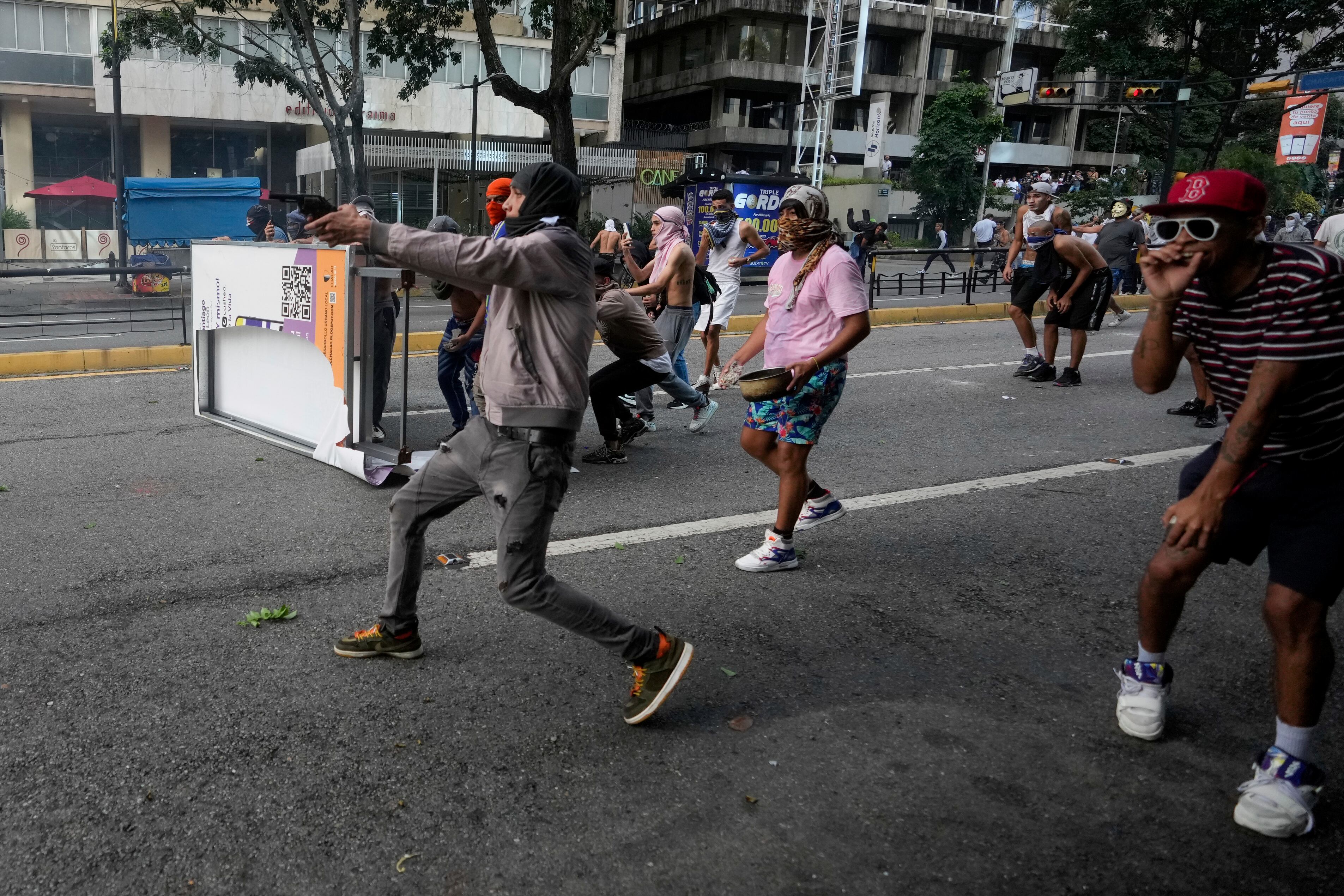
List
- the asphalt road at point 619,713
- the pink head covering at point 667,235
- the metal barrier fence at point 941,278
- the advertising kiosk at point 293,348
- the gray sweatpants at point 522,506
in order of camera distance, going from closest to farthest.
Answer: the asphalt road at point 619,713 < the gray sweatpants at point 522,506 < the advertising kiosk at point 293,348 < the pink head covering at point 667,235 < the metal barrier fence at point 941,278

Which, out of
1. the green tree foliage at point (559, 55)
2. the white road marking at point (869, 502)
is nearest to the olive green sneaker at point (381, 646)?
the white road marking at point (869, 502)

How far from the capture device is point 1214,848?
2.78 metres

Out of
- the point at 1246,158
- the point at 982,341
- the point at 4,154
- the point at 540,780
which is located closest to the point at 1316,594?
the point at 540,780

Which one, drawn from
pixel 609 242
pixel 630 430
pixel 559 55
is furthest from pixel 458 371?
pixel 559 55

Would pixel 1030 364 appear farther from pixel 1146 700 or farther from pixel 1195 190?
pixel 1195 190

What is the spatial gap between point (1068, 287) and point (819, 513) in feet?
19.7

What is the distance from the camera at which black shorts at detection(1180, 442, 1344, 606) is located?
2773 millimetres

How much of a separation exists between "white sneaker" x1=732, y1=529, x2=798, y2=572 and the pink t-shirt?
0.80m

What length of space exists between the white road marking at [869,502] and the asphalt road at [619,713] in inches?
3.2

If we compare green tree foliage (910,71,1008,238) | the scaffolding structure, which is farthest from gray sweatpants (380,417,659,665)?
green tree foliage (910,71,1008,238)

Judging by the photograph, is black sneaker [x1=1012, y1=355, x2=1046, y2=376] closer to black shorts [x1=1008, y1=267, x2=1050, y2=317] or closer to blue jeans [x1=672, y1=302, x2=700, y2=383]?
black shorts [x1=1008, y1=267, x2=1050, y2=317]

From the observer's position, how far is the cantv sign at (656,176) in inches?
1391

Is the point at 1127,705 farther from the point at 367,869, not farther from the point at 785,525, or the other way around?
the point at 367,869

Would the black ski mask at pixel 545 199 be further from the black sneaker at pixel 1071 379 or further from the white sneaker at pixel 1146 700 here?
the black sneaker at pixel 1071 379
